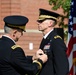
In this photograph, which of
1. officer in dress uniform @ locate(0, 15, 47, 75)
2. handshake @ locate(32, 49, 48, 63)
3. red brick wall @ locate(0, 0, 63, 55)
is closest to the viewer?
officer in dress uniform @ locate(0, 15, 47, 75)

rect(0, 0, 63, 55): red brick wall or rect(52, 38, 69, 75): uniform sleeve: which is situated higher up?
rect(52, 38, 69, 75): uniform sleeve

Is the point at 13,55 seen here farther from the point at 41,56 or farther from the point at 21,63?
the point at 41,56

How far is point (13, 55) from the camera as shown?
3617 millimetres

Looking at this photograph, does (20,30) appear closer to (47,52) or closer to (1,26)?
(47,52)

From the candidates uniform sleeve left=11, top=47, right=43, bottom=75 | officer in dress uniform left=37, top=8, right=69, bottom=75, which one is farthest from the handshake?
officer in dress uniform left=37, top=8, right=69, bottom=75

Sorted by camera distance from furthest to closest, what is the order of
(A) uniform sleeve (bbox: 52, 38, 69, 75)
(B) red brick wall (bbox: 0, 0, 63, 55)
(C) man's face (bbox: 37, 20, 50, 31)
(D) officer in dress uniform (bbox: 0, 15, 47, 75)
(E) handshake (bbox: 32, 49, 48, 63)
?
(B) red brick wall (bbox: 0, 0, 63, 55) → (C) man's face (bbox: 37, 20, 50, 31) → (A) uniform sleeve (bbox: 52, 38, 69, 75) → (E) handshake (bbox: 32, 49, 48, 63) → (D) officer in dress uniform (bbox: 0, 15, 47, 75)

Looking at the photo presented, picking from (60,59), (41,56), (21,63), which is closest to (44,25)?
(60,59)

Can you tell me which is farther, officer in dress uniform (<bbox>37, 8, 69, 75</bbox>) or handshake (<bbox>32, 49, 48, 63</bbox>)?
officer in dress uniform (<bbox>37, 8, 69, 75</bbox>)

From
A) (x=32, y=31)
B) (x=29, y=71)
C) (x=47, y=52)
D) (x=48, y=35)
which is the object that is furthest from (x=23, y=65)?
(x=32, y=31)

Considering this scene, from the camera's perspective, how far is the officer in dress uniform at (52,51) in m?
4.35

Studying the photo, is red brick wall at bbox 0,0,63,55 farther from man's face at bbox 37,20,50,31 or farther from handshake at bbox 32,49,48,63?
handshake at bbox 32,49,48,63

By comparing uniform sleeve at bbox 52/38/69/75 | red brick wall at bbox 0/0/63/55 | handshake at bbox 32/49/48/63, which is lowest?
red brick wall at bbox 0/0/63/55

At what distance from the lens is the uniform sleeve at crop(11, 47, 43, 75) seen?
3605 mm

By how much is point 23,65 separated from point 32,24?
19192 millimetres
